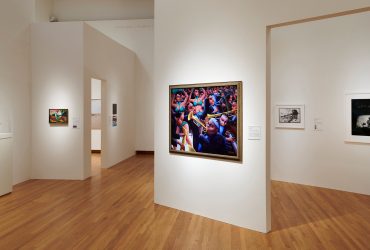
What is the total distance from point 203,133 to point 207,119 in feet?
0.90

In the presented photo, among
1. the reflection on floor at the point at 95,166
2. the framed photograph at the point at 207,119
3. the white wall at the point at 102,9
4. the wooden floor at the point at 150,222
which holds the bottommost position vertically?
the wooden floor at the point at 150,222

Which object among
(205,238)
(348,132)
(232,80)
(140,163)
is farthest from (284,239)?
(140,163)

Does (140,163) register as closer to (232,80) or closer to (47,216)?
(47,216)

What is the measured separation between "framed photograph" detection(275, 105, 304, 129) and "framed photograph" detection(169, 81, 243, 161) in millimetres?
3537

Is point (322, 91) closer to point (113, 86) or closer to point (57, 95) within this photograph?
point (113, 86)

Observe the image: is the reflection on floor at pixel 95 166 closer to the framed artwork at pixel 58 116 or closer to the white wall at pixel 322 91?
the framed artwork at pixel 58 116

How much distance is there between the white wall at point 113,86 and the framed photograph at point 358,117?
708 centimetres

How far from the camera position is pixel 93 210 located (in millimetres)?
5836

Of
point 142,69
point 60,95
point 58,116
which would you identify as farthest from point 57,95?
point 142,69

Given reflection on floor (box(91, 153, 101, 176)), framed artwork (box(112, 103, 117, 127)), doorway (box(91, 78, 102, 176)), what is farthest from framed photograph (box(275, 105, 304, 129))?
doorway (box(91, 78, 102, 176))

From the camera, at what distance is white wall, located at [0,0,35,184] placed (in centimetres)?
756

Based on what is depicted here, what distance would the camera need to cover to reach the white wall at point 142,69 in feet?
44.2

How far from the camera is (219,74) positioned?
5215mm

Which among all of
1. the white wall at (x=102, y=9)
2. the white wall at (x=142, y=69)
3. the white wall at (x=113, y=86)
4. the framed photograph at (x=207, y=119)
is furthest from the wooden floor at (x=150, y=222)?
the white wall at (x=102, y=9)
